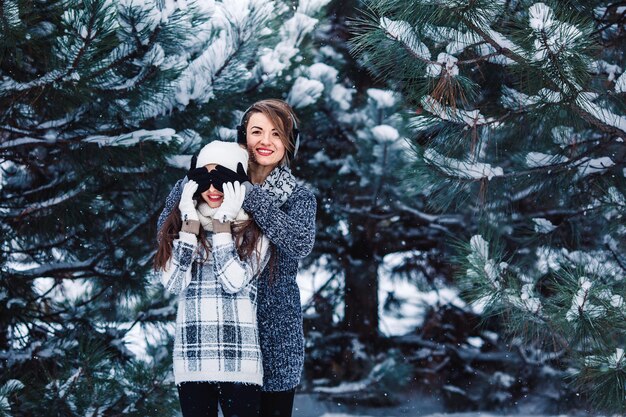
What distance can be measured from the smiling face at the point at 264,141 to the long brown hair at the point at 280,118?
12 millimetres

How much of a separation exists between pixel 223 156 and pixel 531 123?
1.60 metres

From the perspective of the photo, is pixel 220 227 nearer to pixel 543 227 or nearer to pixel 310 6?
pixel 543 227

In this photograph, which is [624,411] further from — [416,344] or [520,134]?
[416,344]

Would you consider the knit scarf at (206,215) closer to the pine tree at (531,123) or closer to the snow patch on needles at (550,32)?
the pine tree at (531,123)

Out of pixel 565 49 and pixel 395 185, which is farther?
pixel 395 185

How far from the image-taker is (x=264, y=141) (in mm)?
2420

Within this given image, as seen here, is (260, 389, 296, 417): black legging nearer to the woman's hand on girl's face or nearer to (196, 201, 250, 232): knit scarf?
(196, 201, 250, 232): knit scarf

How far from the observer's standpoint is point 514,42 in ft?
8.76

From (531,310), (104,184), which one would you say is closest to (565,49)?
(531,310)

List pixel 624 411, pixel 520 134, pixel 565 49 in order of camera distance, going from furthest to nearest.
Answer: pixel 520 134, pixel 624 411, pixel 565 49

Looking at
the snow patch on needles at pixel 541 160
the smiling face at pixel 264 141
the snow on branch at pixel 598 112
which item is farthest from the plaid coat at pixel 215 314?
the snow patch on needles at pixel 541 160

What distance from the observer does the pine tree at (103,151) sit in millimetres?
3197

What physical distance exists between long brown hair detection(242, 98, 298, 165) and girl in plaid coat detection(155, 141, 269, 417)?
20 centimetres

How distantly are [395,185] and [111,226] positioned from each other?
7.81 ft
